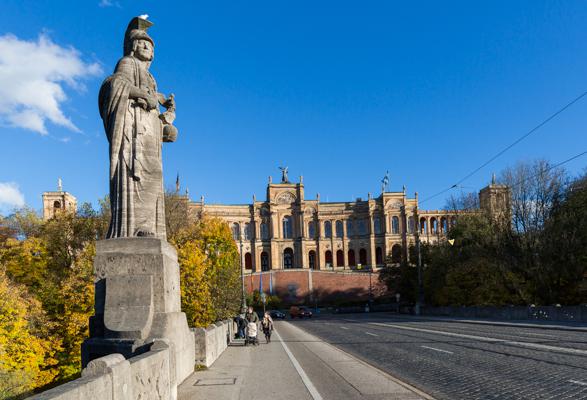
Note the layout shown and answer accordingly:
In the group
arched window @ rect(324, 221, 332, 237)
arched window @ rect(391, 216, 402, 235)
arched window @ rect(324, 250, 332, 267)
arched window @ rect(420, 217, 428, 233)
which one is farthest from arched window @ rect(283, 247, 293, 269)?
arched window @ rect(420, 217, 428, 233)

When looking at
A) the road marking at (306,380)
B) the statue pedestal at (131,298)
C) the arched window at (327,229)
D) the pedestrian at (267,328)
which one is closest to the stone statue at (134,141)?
the statue pedestal at (131,298)

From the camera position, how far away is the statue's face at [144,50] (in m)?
9.93

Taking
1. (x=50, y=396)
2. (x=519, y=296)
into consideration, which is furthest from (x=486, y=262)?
(x=50, y=396)

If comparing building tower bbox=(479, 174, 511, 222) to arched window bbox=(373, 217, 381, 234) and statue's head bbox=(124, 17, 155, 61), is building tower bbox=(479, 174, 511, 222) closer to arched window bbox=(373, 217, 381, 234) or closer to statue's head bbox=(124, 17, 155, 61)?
statue's head bbox=(124, 17, 155, 61)

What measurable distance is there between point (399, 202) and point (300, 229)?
18.7 metres

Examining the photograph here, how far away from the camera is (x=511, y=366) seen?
1191 centimetres

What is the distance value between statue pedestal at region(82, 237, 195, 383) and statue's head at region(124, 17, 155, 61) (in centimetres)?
364

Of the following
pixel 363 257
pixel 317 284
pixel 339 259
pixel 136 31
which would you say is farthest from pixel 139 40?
pixel 363 257

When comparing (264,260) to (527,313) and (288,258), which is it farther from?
(527,313)

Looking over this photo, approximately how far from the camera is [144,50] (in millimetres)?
9969

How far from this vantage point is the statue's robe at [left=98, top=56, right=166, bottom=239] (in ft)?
30.4

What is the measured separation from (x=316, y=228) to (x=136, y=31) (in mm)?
88374

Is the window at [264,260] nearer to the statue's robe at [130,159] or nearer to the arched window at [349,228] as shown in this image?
the arched window at [349,228]

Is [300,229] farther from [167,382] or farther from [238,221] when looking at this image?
[167,382]
